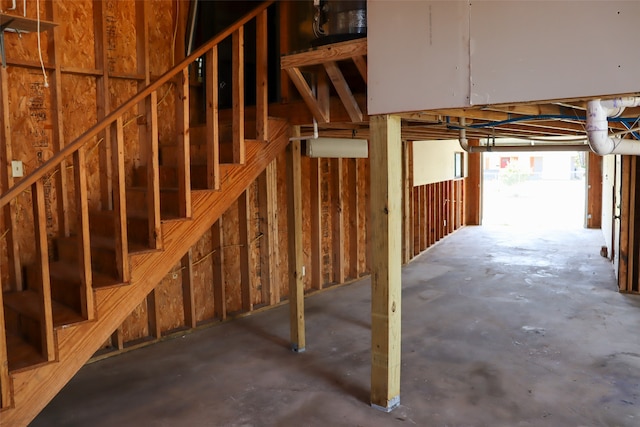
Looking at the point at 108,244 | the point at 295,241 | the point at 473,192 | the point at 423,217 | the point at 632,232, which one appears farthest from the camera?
the point at 473,192

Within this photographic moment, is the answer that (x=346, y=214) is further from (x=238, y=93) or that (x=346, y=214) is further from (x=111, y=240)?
(x=111, y=240)

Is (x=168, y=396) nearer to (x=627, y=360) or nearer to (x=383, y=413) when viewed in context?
(x=383, y=413)

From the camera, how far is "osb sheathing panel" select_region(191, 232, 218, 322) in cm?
520

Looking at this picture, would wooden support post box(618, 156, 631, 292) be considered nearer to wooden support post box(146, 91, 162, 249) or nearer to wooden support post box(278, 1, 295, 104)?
wooden support post box(278, 1, 295, 104)

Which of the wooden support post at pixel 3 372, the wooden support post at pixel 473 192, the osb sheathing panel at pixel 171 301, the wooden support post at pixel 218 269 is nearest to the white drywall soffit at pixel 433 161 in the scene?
the wooden support post at pixel 473 192

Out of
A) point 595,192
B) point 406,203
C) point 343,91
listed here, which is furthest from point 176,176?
point 595,192

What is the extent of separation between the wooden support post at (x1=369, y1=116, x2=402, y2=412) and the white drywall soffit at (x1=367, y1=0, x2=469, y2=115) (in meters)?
0.21

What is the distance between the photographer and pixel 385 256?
11.3 feet

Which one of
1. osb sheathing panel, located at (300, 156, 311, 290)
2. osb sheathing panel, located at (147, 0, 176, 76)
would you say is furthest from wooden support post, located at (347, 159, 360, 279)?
osb sheathing panel, located at (147, 0, 176, 76)

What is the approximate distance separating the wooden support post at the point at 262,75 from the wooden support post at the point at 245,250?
168 cm

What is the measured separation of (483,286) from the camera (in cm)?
675

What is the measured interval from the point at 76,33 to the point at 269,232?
269 centimetres

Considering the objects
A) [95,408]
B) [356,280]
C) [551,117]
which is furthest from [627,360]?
[95,408]

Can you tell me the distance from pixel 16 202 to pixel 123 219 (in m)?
1.56
